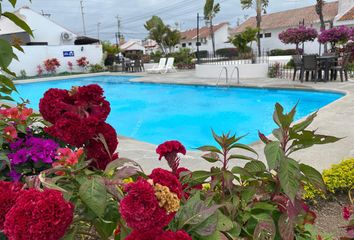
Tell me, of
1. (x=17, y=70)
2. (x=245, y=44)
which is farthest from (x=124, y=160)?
(x=17, y=70)

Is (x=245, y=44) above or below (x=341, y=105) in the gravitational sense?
above

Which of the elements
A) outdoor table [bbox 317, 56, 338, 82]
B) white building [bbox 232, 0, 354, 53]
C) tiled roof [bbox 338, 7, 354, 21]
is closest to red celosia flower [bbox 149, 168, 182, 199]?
outdoor table [bbox 317, 56, 338, 82]

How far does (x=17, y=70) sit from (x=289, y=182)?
24.3 m

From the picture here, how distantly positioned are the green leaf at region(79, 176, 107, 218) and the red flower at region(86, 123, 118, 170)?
199 millimetres

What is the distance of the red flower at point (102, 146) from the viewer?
3.80ft

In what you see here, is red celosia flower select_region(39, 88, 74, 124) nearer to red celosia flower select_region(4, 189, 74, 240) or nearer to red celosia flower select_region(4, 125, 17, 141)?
red celosia flower select_region(4, 189, 74, 240)

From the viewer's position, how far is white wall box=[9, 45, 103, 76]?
22.2 meters

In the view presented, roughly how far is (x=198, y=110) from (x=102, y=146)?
→ 31.7 ft

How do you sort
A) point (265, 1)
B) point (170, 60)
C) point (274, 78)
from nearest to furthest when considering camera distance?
point (274, 78) → point (170, 60) → point (265, 1)

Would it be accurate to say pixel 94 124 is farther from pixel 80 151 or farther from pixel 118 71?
pixel 118 71

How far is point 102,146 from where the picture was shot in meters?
1.18

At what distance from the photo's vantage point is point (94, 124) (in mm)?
1080

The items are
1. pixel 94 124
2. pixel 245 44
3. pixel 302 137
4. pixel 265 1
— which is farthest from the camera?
pixel 265 1

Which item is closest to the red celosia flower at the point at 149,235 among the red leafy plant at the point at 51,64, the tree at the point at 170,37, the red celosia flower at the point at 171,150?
the red celosia flower at the point at 171,150
